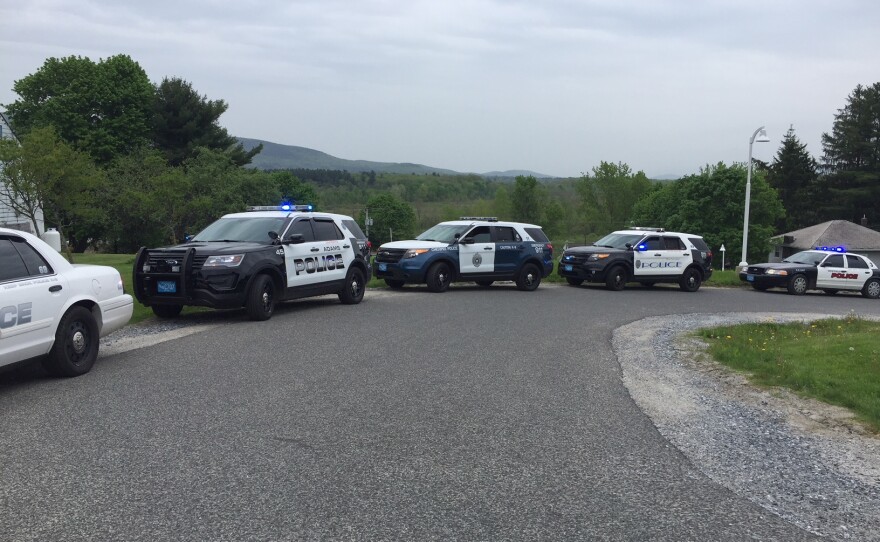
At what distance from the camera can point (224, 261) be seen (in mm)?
11742

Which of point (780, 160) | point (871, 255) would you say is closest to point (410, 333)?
point (871, 255)

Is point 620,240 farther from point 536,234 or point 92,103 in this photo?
point 92,103

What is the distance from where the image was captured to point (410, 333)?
1138cm

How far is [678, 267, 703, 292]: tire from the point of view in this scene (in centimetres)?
2384

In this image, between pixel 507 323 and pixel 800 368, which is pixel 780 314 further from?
pixel 800 368

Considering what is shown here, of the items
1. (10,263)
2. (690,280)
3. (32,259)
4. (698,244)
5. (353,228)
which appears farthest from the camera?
(698,244)

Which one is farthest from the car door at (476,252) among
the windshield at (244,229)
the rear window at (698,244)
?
the rear window at (698,244)

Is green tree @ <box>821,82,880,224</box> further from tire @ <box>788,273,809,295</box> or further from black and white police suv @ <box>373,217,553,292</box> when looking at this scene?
black and white police suv @ <box>373,217,553,292</box>

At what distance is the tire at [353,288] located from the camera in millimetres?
15070

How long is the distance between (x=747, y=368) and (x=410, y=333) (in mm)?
4821

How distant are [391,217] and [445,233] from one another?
299 ft

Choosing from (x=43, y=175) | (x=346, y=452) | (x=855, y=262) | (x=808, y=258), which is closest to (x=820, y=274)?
(x=808, y=258)

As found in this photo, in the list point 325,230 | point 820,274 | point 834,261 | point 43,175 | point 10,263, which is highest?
point 43,175

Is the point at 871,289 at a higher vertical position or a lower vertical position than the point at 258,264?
lower
